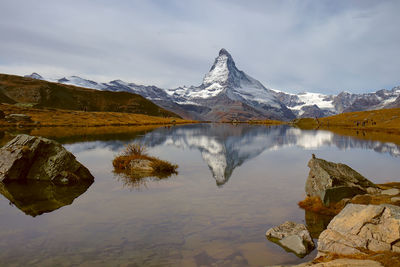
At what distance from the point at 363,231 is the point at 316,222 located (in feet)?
18.1

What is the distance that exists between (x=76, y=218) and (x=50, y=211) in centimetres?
246

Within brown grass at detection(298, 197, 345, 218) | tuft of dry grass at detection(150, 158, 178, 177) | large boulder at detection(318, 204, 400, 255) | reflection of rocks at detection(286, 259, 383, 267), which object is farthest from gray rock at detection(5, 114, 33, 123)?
reflection of rocks at detection(286, 259, 383, 267)

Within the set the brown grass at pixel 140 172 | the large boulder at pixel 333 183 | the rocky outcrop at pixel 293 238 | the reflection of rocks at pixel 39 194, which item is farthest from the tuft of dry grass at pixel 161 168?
the rocky outcrop at pixel 293 238

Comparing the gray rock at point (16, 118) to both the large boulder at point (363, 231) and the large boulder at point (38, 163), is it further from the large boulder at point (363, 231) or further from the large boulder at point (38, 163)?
the large boulder at point (363, 231)

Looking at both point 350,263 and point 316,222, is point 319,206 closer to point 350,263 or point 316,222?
point 316,222

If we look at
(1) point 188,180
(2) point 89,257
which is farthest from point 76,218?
(1) point 188,180

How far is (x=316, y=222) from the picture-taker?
17297 mm

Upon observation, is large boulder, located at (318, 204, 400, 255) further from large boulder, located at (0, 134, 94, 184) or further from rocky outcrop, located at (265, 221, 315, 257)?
large boulder, located at (0, 134, 94, 184)

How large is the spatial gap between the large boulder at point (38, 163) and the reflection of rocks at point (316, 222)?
19.4 meters

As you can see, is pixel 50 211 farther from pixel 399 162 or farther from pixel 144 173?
pixel 399 162

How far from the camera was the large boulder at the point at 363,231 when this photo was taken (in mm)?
11219

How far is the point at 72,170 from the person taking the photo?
26672 millimetres

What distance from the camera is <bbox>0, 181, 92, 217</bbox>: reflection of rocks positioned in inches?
750

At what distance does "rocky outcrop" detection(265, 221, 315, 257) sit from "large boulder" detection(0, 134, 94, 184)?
1854 centimetres
